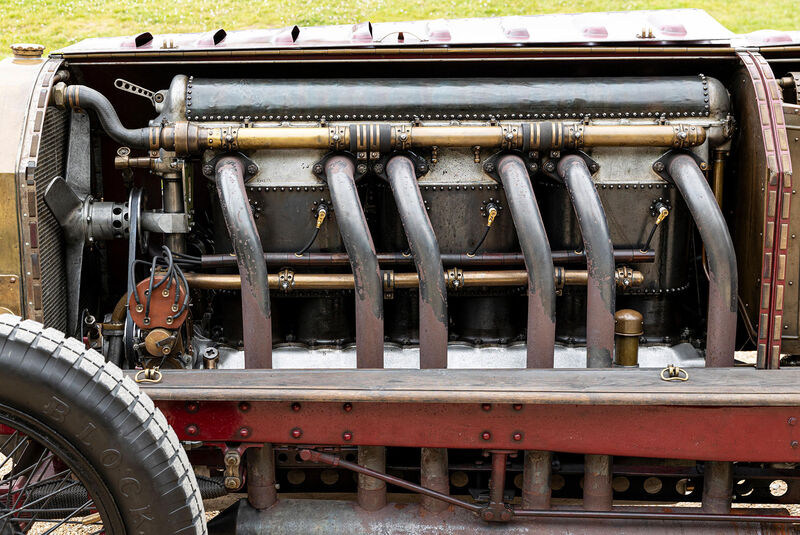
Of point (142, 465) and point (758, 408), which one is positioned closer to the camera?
point (142, 465)

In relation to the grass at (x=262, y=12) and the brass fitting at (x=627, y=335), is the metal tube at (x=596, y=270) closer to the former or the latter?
the brass fitting at (x=627, y=335)

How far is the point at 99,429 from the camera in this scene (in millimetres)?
2807

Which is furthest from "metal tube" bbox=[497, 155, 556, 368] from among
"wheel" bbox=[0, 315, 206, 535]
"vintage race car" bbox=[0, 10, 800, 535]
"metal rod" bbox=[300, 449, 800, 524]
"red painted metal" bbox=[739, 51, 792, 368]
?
"wheel" bbox=[0, 315, 206, 535]

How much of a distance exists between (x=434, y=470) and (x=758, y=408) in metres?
1.19

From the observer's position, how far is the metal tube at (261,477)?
3.36 metres

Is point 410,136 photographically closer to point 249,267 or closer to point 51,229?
point 249,267

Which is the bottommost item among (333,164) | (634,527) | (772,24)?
(634,527)

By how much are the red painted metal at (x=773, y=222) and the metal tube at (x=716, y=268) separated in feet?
0.36

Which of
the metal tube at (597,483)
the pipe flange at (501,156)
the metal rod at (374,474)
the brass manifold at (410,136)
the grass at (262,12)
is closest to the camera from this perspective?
the metal rod at (374,474)

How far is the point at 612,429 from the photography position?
3123mm

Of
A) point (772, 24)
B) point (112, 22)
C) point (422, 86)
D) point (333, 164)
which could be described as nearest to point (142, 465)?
point (333, 164)

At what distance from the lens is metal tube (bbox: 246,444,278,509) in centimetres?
336

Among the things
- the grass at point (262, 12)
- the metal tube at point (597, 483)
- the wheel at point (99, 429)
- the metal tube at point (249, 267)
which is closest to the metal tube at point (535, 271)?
the metal tube at point (597, 483)

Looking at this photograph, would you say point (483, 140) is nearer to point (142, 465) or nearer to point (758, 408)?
point (758, 408)
